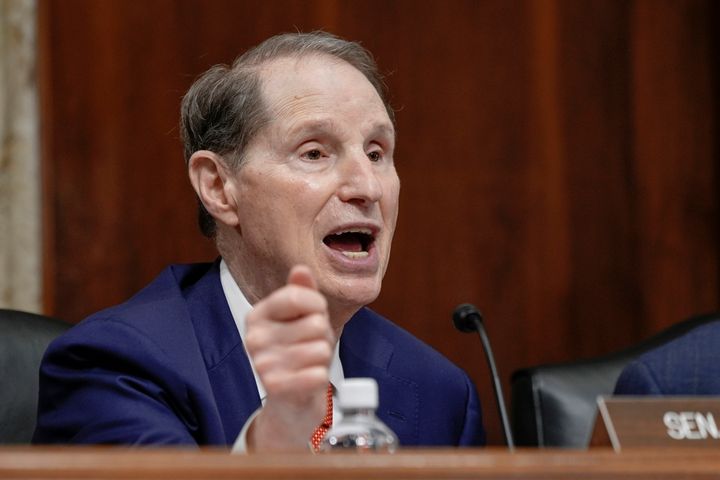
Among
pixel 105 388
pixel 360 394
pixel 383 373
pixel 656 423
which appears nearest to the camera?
pixel 360 394

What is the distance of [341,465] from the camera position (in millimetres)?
952

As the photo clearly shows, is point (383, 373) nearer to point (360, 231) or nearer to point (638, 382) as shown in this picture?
point (360, 231)

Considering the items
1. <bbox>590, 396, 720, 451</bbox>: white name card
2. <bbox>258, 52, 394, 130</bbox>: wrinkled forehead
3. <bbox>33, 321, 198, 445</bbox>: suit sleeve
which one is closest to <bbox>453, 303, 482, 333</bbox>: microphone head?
<bbox>258, 52, 394, 130</bbox>: wrinkled forehead

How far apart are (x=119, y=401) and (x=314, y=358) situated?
46 cm

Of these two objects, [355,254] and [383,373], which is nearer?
→ [355,254]

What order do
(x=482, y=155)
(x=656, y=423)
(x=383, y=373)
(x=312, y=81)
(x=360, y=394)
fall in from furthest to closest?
1. (x=482, y=155)
2. (x=383, y=373)
3. (x=312, y=81)
4. (x=656, y=423)
5. (x=360, y=394)

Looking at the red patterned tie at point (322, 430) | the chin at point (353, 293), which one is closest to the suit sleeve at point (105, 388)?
the red patterned tie at point (322, 430)

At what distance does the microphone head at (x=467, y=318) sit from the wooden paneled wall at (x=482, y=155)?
1035mm

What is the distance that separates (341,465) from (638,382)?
102 centimetres

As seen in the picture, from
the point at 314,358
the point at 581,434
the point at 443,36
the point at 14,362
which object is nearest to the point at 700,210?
the point at 443,36

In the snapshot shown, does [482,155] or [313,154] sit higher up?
[313,154]

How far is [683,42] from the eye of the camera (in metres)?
3.30

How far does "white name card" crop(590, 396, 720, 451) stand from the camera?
1.33m

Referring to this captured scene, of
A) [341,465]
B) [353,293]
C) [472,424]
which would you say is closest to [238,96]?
[353,293]
